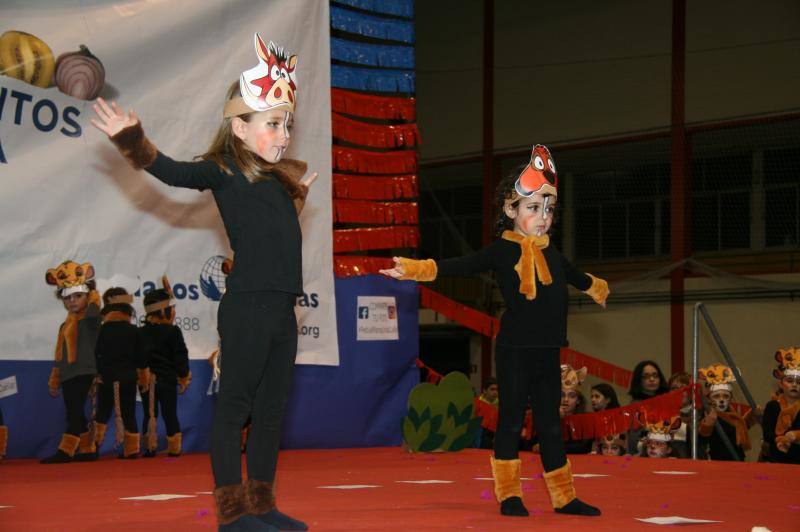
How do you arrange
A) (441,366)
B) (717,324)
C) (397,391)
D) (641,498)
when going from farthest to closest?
(441,366)
(717,324)
(397,391)
(641,498)

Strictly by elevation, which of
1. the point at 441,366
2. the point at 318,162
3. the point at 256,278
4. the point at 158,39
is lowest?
the point at 441,366

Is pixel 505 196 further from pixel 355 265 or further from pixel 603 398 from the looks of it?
pixel 603 398

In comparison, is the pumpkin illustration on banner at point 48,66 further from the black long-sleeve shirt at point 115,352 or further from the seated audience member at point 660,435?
the seated audience member at point 660,435

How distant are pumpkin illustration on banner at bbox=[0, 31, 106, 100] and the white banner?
2cm

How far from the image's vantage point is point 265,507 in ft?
10.6

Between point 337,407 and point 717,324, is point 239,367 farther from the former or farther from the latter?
point 717,324

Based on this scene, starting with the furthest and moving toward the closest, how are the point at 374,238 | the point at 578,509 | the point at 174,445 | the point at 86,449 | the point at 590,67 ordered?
the point at 590,67 < the point at 374,238 < the point at 174,445 < the point at 86,449 < the point at 578,509

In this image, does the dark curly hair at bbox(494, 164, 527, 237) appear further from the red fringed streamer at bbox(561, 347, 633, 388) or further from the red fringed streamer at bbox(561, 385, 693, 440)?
the red fringed streamer at bbox(561, 347, 633, 388)

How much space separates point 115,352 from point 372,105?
2596 millimetres

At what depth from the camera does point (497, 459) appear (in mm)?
3953

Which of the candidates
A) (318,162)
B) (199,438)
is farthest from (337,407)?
(318,162)

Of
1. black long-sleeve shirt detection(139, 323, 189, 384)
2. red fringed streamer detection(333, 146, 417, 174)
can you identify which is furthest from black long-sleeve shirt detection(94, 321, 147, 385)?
red fringed streamer detection(333, 146, 417, 174)

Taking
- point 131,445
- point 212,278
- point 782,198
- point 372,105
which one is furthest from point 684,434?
point 782,198

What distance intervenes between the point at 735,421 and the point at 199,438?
11.5ft
